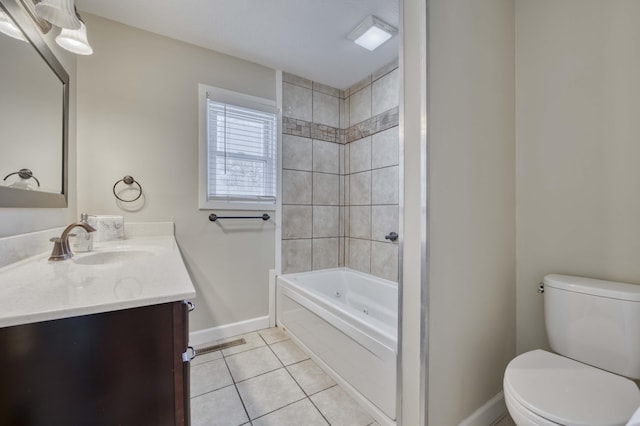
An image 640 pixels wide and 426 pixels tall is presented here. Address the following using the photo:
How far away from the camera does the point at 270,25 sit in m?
1.95

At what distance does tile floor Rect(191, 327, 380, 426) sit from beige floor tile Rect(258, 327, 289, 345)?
0.39 ft

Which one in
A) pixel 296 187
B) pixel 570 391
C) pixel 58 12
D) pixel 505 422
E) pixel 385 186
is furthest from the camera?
pixel 296 187

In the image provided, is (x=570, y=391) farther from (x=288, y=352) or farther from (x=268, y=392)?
(x=288, y=352)

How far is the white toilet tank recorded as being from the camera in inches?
42.9

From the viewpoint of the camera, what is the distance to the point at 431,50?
1096 millimetres

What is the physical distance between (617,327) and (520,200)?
723 mm

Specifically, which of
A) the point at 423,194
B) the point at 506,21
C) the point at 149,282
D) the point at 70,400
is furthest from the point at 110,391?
the point at 506,21

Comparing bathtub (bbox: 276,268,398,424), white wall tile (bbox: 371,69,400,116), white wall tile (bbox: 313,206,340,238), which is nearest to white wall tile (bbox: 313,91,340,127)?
white wall tile (bbox: 371,69,400,116)

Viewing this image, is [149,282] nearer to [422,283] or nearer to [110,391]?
[110,391]

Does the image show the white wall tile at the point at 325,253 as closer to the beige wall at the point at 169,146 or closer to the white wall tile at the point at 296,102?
the beige wall at the point at 169,146

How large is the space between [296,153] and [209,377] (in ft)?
6.49

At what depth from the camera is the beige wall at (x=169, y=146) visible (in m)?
1.85

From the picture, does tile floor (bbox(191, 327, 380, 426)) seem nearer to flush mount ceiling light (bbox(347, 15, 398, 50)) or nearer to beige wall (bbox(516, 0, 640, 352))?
beige wall (bbox(516, 0, 640, 352))

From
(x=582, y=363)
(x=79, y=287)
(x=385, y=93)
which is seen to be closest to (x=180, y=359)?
(x=79, y=287)
